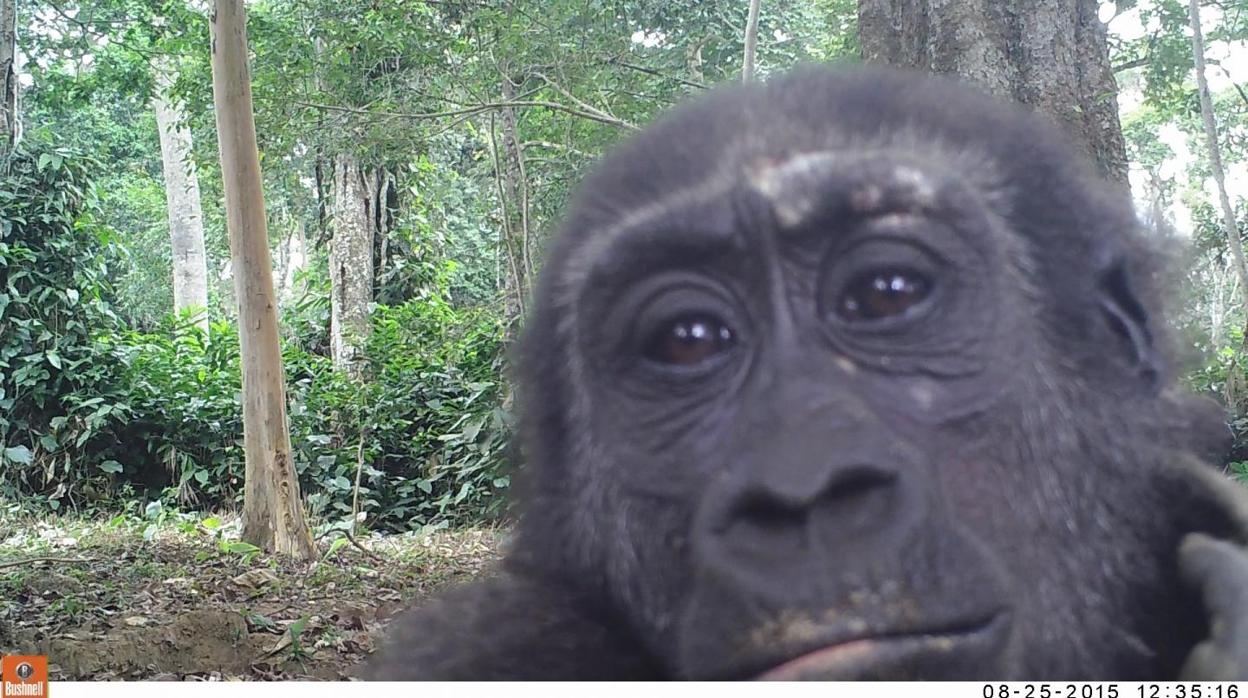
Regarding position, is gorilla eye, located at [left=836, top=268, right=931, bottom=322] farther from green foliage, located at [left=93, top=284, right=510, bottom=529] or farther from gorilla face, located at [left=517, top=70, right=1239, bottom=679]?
green foliage, located at [left=93, top=284, right=510, bottom=529]

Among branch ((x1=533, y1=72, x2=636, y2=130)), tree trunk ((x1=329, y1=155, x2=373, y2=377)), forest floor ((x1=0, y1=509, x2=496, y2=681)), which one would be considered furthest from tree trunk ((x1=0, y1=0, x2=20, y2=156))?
branch ((x1=533, y1=72, x2=636, y2=130))

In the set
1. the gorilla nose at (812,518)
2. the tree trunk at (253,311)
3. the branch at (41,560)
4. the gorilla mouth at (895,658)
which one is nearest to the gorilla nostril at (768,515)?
the gorilla nose at (812,518)

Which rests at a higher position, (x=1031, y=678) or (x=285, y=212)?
(x=285, y=212)

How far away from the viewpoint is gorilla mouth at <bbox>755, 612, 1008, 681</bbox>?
3.65 ft

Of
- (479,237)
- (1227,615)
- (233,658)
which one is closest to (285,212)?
(479,237)

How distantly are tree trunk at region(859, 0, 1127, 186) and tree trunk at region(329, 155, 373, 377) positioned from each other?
425 cm

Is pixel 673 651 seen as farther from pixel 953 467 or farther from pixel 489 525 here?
pixel 489 525

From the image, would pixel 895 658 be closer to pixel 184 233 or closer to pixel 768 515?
pixel 768 515

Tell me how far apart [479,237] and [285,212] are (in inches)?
156

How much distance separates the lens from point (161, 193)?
14352 millimetres

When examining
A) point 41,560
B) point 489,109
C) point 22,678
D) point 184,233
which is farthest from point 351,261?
point 184,233

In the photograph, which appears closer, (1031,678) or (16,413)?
(1031,678)

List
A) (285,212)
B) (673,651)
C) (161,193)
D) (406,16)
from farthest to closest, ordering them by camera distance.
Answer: (161,193) < (285,212) < (406,16) < (673,651)

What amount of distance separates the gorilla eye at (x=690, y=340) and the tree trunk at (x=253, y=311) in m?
2.89
